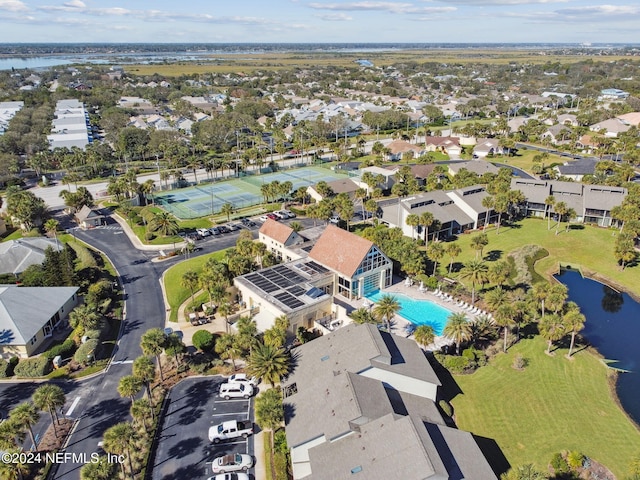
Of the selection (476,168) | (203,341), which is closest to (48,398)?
(203,341)

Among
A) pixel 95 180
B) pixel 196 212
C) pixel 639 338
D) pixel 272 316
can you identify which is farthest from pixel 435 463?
pixel 95 180

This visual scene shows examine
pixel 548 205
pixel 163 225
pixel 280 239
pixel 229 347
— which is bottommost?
pixel 229 347

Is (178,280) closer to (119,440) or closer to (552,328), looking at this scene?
(119,440)

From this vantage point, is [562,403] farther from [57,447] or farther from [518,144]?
[518,144]

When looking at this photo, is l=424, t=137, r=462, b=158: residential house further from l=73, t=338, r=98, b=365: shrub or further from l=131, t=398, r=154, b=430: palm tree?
l=131, t=398, r=154, b=430: palm tree

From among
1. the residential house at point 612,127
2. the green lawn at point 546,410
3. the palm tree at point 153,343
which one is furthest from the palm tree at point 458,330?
the residential house at point 612,127
